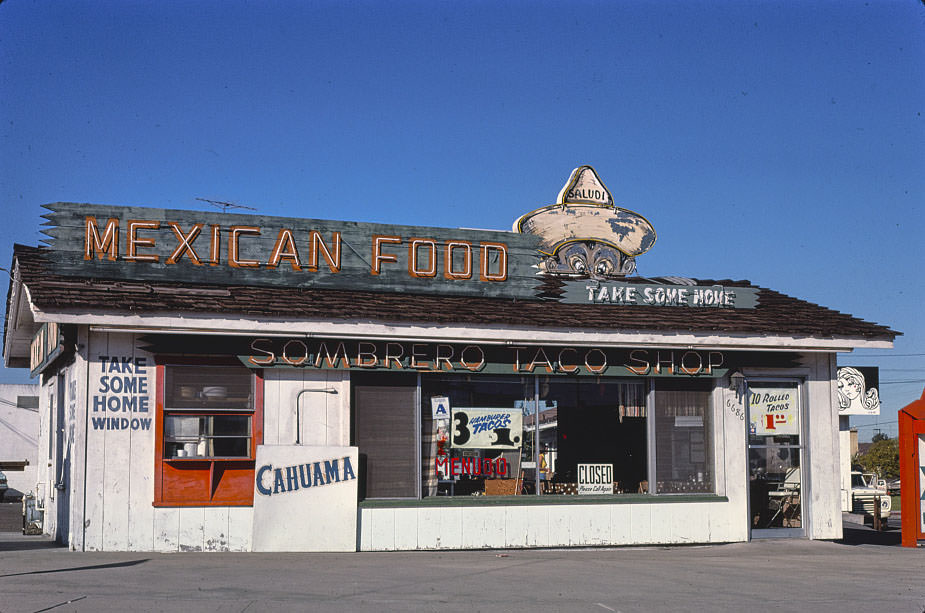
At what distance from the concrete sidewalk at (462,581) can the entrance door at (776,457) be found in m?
1.85

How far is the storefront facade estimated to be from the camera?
524 inches

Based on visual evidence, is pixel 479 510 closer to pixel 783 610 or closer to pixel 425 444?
pixel 425 444

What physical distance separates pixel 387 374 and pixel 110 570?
16.3ft

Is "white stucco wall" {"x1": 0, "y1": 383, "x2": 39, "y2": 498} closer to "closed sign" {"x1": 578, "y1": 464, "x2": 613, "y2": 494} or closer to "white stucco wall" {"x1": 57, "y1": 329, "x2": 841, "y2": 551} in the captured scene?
"white stucco wall" {"x1": 57, "y1": 329, "x2": 841, "y2": 551}

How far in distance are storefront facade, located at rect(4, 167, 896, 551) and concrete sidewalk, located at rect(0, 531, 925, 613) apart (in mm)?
817

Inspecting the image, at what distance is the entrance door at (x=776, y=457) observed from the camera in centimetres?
1600

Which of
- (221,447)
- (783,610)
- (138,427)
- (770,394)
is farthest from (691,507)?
(138,427)

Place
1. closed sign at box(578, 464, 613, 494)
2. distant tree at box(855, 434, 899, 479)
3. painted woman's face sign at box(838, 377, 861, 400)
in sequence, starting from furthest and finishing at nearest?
distant tree at box(855, 434, 899, 479), painted woman's face sign at box(838, 377, 861, 400), closed sign at box(578, 464, 613, 494)

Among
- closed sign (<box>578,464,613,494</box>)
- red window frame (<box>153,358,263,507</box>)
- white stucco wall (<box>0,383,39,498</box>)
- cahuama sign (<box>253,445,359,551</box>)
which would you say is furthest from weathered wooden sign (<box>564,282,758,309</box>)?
white stucco wall (<box>0,383,39,498</box>)

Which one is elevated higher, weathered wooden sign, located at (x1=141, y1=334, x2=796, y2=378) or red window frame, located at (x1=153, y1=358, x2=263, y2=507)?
weathered wooden sign, located at (x1=141, y1=334, x2=796, y2=378)

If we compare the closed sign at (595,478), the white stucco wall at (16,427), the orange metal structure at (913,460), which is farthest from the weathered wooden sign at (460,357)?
the white stucco wall at (16,427)

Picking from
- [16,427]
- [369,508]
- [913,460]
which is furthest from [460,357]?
[16,427]

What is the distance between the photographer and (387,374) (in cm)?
1451

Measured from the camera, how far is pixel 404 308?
1435 centimetres
